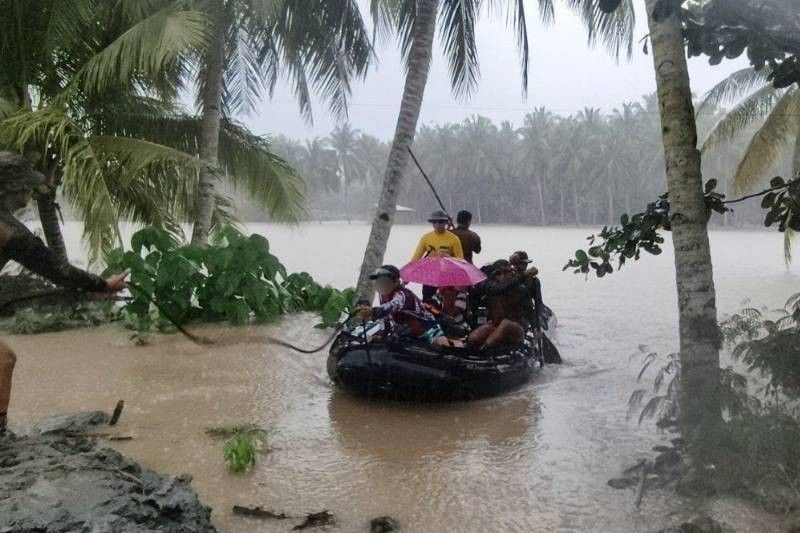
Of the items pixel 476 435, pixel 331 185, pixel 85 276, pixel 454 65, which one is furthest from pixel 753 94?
pixel 331 185

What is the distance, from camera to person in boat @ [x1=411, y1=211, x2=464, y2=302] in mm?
9219

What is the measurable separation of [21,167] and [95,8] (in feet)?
29.2

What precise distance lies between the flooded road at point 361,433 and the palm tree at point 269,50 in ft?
9.59

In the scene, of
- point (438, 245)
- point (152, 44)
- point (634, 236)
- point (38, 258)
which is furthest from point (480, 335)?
point (152, 44)

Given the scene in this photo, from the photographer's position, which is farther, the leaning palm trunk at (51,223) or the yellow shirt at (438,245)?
the leaning palm trunk at (51,223)

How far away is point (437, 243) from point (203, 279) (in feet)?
Result: 13.3

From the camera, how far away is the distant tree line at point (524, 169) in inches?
1420

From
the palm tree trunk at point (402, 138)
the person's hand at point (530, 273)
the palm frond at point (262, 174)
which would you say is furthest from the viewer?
the palm frond at point (262, 174)

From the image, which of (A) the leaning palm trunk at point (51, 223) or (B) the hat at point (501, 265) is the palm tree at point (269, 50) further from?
(B) the hat at point (501, 265)

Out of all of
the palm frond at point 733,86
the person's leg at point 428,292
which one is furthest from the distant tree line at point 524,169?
the person's leg at point 428,292

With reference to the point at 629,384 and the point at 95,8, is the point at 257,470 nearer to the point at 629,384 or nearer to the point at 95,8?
the point at 629,384

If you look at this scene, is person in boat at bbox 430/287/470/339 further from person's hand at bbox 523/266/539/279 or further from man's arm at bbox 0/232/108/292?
man's arm at bbox 0/232/108/292

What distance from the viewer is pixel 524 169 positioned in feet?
125

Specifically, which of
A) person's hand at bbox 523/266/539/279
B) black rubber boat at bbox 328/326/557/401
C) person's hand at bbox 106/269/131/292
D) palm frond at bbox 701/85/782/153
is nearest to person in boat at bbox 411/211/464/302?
person's hand at bbox 523/266/539/279
